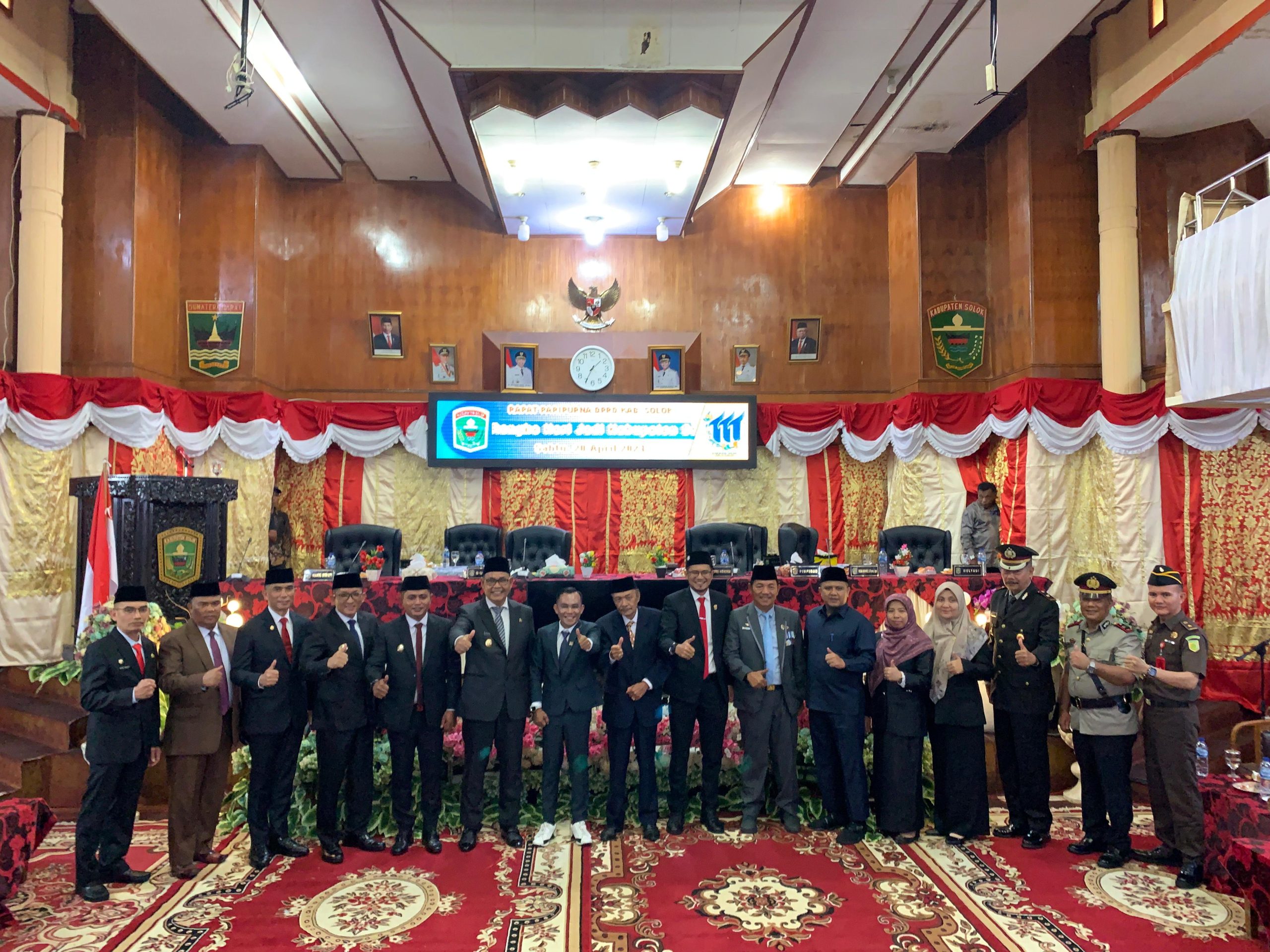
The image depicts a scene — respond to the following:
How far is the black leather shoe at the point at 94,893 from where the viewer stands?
421 cm

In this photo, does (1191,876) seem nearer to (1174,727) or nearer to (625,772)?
(1174,727)

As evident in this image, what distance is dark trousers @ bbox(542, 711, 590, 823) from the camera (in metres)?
5.02

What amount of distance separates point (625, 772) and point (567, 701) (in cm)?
59

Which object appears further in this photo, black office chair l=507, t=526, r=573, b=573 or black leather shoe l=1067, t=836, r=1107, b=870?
black office chair l=507, t=526, r=573, b=573

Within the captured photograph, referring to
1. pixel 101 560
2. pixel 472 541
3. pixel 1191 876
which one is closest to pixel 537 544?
pixel 472 541

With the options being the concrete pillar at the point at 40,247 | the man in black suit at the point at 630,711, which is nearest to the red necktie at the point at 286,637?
the man in black suit at the point at 630,711

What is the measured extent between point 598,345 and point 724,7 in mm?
4903

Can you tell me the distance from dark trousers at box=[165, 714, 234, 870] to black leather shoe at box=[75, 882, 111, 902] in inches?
13.0

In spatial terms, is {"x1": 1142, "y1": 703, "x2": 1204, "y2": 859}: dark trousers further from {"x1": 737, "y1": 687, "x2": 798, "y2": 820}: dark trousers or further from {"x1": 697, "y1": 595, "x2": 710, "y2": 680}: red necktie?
{"x1": 697, "y1": 595, "x2": 710, "y2": 680}: red necktie

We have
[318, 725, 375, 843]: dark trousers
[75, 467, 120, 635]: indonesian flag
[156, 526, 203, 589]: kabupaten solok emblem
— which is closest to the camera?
Result: [318, 725, 375, 843]: dark trousers

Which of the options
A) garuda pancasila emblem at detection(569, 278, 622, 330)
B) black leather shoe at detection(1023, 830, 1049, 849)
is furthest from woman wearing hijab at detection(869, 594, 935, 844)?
garuda pancasila emblem at detection(569, 278, 622, 330)

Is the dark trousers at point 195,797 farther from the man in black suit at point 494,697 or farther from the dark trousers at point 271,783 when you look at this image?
the man in black suit at point 494,697

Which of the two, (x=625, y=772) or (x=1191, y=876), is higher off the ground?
(x=625, y=772)

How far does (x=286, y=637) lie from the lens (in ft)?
15.8
